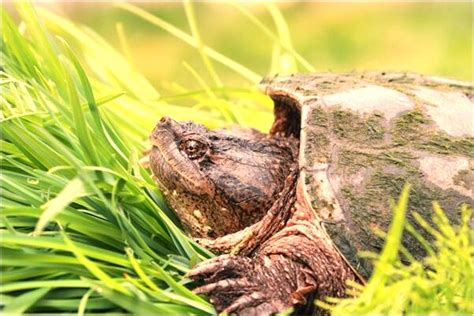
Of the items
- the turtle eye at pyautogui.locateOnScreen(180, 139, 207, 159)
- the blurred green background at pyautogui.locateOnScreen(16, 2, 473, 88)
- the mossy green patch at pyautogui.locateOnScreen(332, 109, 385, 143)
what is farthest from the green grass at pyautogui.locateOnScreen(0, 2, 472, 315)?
the blurred green background at pyautogui.locateOnScreen(16, 2, 473, 88)

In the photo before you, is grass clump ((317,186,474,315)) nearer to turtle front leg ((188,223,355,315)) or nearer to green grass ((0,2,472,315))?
green grass ((0,2,472,315))

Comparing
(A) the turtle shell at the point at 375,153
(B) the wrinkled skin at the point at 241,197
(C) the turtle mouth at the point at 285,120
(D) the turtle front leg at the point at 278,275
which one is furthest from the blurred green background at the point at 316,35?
(D) the turtle front leg at the point at 278,275

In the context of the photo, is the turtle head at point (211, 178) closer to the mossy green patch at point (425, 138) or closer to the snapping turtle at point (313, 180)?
the snapping turtle at point (313, 180)

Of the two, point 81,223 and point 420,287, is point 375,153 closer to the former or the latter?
point 420,287

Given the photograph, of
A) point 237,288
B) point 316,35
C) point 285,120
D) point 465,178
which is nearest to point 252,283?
point 237,288

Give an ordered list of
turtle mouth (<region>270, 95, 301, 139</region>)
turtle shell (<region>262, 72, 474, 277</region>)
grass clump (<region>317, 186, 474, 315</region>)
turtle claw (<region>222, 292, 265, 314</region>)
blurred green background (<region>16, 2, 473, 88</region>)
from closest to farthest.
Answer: grass clump (<region>317, 186, 474, 315</region>) < turtle claw (<region>222, 292, 265, 314</region>) < turtle shell (<region>262, 72, 474, 277</region>) < turtle mouth (<region>270, 95, 301, 139</region>) < blurred green background (<region>16, 2, 473, 88</region>)

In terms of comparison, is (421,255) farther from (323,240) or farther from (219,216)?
(219,216)

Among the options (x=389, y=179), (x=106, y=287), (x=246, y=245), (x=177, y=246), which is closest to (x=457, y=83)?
(x=389, y=179)
